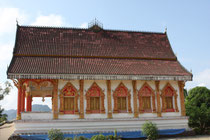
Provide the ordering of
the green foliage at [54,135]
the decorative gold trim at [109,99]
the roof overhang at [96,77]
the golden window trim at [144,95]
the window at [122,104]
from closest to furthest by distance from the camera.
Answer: the green foliage at [54,135] < the roof overhang at [96,77] < the decorative gold trim at [109,99] < the window at [122,104] < the golden window trim at [144,95]

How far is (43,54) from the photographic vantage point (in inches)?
584

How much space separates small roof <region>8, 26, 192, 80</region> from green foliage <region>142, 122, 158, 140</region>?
292cm

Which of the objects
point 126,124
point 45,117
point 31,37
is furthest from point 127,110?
point 31,37

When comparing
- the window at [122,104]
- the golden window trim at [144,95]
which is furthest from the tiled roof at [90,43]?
the window at [122,104]

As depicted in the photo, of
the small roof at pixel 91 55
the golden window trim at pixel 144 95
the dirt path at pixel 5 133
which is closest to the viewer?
the dirt path at pixel 5 133

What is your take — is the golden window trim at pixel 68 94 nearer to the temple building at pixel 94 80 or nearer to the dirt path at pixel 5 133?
the temple building at pixel 94 80

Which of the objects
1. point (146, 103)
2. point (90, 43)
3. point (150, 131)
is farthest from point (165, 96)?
point (90, 43)

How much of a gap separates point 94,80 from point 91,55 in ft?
5.76

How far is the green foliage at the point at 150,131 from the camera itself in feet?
45.6

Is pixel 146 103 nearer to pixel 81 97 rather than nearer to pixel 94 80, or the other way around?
pixel 94 80

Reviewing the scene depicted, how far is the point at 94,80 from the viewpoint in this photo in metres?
15.0

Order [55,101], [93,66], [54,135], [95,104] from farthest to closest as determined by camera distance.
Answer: [93,66], [95,104], [55,101], [54,135]

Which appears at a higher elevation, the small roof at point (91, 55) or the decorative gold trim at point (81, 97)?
the small roof at point (91, 55)

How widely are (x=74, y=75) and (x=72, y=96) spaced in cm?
141
